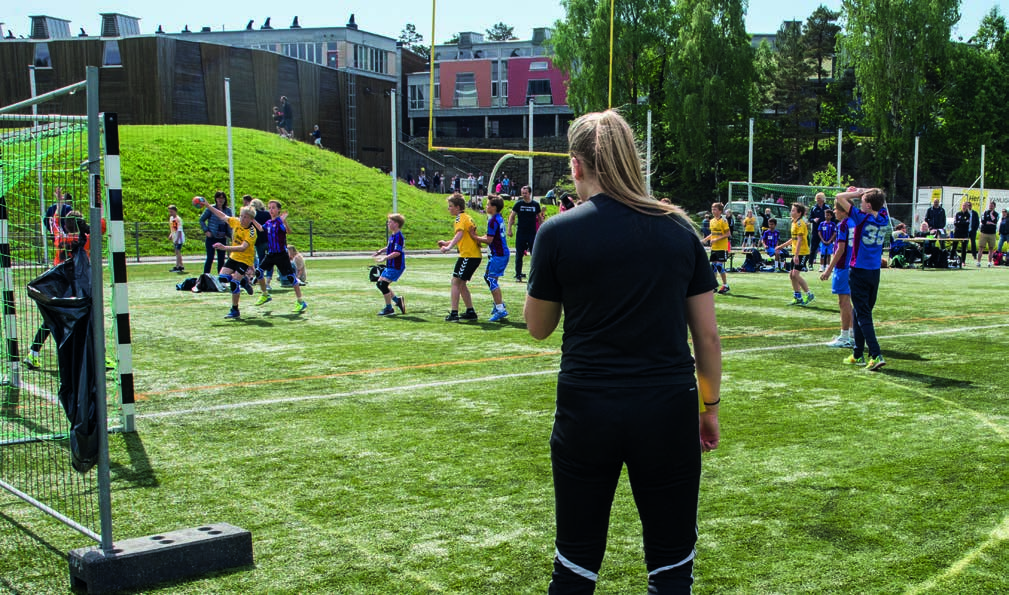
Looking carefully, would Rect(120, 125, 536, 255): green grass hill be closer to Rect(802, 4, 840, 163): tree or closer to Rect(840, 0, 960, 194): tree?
Rect(840, 0, 960, 194): tree

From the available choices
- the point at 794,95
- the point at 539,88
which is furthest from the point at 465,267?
the point at 539,88

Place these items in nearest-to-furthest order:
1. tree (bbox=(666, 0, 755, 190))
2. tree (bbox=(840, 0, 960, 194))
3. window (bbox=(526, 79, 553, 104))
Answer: tree (bbox=(840, 0, 960, 194)), tree (bbox=(666, 0, 755, 190)), window (bbox=(526, 79, 553, 104))

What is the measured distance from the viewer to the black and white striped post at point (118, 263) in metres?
5.92

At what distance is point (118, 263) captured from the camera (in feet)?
21.3

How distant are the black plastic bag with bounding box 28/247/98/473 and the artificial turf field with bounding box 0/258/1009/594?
602 mm

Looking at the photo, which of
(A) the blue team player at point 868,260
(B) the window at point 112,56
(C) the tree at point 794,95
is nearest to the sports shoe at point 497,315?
(A) the blue team player at point 868,260

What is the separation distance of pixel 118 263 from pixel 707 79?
169 feet

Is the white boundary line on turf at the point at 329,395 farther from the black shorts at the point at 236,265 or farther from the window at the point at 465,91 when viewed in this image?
the window at the point at 465,91

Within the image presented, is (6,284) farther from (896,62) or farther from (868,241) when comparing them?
(896,62)

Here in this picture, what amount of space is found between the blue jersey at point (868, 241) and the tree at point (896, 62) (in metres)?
47.1

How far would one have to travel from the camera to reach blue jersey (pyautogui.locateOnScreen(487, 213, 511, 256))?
47.9 feet

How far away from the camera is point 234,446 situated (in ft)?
21.8

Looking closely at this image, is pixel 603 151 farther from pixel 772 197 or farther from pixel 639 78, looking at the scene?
pixel 639 78

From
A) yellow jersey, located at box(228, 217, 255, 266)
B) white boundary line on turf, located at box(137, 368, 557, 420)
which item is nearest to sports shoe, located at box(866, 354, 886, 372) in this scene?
white boundary line on turf, located at box(137, 368, 557, 420)
